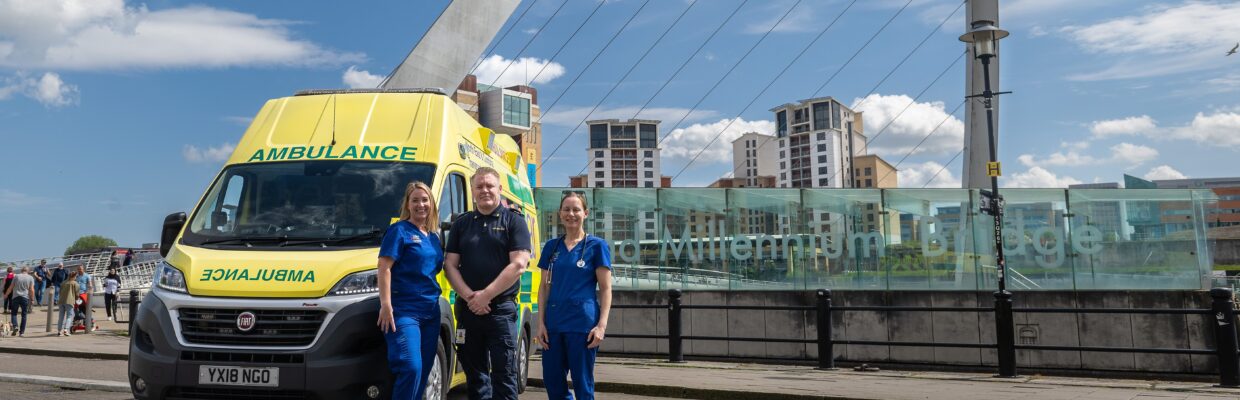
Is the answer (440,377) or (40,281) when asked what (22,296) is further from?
(440,377)

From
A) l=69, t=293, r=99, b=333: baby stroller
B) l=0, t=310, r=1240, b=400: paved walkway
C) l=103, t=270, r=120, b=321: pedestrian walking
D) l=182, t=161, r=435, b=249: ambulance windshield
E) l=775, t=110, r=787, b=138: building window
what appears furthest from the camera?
l=775, t=110, r=787, b=138: building window

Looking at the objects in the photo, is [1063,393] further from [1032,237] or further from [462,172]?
[1032,237]

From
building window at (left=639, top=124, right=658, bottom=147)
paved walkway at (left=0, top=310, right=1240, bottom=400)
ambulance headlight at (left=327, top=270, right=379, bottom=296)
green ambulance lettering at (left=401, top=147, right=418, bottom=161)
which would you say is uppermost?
building window at (left=639, top=124, right=658, bottom=147)

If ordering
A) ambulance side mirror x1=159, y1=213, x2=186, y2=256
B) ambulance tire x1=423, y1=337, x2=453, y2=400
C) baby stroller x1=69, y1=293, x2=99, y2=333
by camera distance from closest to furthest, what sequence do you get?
ambulance tire x1=423, y1=337, x2=453, y2=400 → ambulance side mirror x1=159, y1=213, x2=186, y2=256 → baby stroller x1=69, y1=293, x2=99, y2=333

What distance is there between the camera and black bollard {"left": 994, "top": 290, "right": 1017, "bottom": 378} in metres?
10.6

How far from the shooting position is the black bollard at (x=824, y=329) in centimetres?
1140

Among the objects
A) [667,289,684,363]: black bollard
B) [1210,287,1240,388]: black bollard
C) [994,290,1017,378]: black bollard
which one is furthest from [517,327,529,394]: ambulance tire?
[1210,287,1240,388]: black bollard

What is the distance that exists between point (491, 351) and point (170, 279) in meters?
2.13

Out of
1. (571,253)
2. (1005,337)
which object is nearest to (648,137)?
(1005,337)

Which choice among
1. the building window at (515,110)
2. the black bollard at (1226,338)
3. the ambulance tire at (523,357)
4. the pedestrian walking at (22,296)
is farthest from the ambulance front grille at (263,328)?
the building window at (515,110)

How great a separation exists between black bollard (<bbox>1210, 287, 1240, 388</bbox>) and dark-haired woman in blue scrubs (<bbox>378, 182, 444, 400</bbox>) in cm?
819

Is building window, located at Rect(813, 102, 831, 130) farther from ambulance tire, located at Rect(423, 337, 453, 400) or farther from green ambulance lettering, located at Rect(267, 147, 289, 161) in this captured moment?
ambulance tire, located at Rect(423, 337, 453, 400)

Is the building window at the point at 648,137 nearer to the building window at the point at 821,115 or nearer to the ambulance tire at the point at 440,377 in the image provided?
the building window at the point at 821,115

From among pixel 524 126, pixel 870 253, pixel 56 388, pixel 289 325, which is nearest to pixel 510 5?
pixel 524 126
